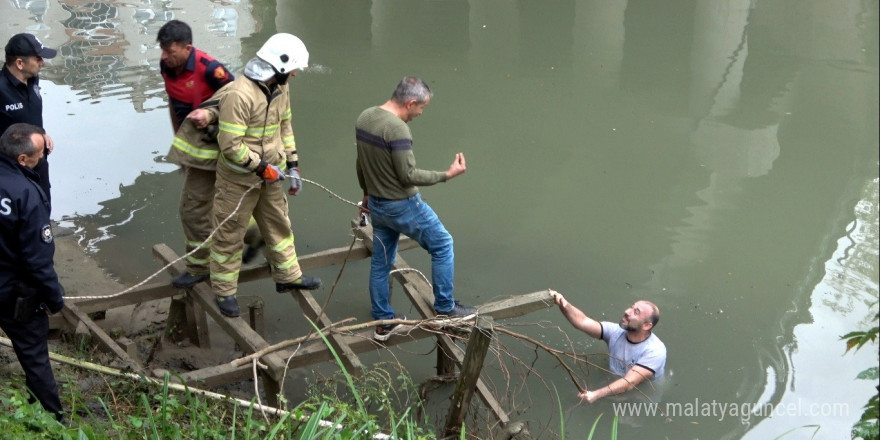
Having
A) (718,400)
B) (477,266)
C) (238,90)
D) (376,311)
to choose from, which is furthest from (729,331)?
(238,90)

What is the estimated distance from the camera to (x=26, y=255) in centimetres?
471

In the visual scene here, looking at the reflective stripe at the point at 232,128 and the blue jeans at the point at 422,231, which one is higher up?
the reflective stripe at the point at 232,128

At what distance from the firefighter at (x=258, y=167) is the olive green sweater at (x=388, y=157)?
50cm

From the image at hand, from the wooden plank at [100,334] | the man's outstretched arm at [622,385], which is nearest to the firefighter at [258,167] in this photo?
the wooden plank at [100,334]

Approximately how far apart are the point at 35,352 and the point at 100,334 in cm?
87

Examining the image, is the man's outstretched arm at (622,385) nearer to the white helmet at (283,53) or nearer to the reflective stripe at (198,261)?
the reflective stripe at (198,261)

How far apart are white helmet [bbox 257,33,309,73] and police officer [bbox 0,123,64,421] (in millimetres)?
1323

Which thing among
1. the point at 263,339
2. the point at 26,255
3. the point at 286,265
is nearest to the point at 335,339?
the point at 263,339

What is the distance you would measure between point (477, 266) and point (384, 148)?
8.00 ft

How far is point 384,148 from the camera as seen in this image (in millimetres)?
5656

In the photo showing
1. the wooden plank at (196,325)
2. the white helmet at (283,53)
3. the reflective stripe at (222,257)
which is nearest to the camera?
the white helmet at (283,53)

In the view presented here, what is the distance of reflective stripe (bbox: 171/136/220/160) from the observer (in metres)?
5.90

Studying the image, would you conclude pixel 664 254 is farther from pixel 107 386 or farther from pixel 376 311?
pixel 107 386

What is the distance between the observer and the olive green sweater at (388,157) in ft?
18.4
